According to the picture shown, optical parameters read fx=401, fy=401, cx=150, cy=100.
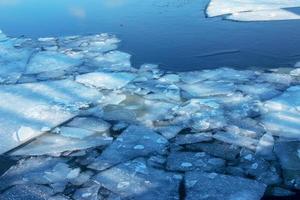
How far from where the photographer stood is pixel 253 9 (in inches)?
266

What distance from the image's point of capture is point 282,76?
430 cm

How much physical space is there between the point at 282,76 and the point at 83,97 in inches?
83.6

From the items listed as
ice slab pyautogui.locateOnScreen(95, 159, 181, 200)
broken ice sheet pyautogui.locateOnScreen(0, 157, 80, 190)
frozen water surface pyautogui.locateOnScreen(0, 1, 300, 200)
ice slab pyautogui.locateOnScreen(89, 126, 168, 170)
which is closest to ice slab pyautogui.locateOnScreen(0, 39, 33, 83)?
frozen water surface pyautogui.locateOnScreen(0, 1, 300, 200)

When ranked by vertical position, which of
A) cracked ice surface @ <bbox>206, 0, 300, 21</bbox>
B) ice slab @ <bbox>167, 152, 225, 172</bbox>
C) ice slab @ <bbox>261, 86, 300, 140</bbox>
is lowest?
ice slab @ <bbox>167, 152, 225, 172</bbox>

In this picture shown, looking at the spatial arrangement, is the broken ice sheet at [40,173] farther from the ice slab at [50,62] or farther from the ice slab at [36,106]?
the ice slab at [50,62]

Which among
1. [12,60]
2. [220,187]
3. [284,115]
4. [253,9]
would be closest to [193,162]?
[220,187]

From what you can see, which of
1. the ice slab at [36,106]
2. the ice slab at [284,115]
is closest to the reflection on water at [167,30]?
the ice slab at [284,115]

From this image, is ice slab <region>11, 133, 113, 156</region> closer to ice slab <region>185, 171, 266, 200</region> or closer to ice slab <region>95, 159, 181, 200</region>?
ice slab <region>95, 159, 181, 200</region>

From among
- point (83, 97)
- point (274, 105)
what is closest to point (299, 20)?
point (274, 105)

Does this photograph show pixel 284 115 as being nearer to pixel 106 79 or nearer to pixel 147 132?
pixel 147 132

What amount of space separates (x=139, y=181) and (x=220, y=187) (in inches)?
22.2

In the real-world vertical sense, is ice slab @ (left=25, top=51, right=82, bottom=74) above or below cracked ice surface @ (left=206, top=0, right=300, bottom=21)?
below

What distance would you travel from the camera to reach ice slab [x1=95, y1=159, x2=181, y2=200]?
8.87ft

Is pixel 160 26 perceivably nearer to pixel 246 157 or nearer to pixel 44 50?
pixel 44 50
